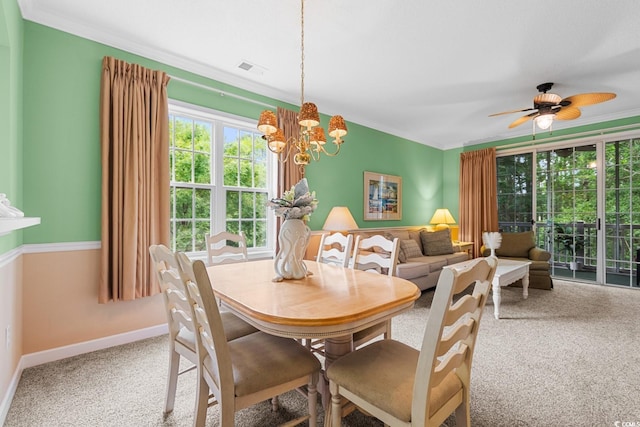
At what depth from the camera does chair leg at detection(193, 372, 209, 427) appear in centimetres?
124

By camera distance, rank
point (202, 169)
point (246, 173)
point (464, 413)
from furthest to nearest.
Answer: point (246, 173)
point (202, 169)
point (464, 413)

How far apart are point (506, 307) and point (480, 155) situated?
316cm

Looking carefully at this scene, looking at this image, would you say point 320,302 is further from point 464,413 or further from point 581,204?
point 581,204

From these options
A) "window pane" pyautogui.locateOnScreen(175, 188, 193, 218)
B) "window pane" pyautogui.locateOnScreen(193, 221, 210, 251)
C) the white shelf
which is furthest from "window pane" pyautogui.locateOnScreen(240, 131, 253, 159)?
the white shelf

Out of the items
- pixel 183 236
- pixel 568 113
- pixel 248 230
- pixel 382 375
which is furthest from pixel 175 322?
pixel 568 113

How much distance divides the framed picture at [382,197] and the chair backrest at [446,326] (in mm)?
3567

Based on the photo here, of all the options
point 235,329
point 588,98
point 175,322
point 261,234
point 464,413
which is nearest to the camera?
point 464,413

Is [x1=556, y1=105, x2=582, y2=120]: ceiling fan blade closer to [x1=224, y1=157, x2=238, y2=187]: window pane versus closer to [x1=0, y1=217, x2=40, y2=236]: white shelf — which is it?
[x1=224, y1=157, x2=238, y2=187]: window pane

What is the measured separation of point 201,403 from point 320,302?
2.18 ft

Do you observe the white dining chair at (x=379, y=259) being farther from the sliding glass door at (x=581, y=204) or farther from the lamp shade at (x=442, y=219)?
the sliding glass door at (x=581, y=204)

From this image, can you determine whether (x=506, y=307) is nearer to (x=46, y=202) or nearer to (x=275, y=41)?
(x=275, y=41)

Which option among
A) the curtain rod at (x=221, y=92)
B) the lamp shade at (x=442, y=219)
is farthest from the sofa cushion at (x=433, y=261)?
the curtain rod at (x=221, y=92)

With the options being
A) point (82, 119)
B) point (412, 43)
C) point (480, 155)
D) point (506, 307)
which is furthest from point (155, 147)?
point (480, 155)

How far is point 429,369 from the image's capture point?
94cm
